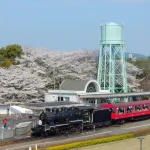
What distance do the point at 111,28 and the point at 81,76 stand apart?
372 inches

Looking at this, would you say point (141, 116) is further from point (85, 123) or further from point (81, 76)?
point (81, 76)

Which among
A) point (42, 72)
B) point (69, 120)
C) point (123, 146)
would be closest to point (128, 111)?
Result: point (69, 120)

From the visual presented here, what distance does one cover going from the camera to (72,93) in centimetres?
5078

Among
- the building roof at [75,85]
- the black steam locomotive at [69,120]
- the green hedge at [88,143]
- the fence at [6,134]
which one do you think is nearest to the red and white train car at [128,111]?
the black steam locomotive at [69,120]

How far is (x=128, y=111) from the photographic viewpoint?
4094 centimetres

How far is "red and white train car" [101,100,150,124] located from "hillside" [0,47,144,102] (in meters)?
15.5

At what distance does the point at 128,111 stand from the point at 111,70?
64.2 ft

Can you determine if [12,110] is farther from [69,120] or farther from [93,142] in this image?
[93,142]

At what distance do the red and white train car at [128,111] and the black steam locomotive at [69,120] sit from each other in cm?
109

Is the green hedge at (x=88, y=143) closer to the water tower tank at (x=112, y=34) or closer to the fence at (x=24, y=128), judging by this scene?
the fence at (x=24, y=128)

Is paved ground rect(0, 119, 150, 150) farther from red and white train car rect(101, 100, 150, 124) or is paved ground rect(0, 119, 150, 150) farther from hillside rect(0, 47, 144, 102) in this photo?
hillside rect(0, 47, 144, 102)

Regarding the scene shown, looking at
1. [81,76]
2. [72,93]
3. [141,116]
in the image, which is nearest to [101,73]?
[81,76]

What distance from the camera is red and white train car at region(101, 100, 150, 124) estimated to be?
39.3 meters

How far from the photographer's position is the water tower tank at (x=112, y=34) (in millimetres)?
60188
